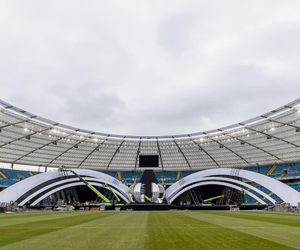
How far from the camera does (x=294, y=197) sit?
7662 centimetres

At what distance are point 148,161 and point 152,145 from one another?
622cm

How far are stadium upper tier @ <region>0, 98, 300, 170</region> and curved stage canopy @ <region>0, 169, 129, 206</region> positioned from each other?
9.97 metres

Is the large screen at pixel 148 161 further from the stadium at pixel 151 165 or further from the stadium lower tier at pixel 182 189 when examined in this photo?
the stadium lower tier at pixel 182 189

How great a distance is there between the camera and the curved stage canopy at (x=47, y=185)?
8119cm

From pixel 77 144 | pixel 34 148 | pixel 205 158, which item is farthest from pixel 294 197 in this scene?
pixel 34 148

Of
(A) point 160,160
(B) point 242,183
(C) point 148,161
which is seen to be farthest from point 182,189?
(B) point 242,183

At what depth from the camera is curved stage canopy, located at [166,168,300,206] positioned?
78125 mm

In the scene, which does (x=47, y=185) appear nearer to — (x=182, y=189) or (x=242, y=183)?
(x=182, y=189)

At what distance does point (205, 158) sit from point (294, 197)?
3856 cm

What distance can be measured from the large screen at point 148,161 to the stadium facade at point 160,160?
312mm

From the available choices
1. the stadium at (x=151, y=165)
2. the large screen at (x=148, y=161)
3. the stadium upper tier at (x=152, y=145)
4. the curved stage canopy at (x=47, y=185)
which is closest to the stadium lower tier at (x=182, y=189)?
the curved stage canopy at (x=47, y=185)

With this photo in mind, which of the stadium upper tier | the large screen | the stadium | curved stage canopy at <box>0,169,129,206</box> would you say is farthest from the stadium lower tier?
the large screen

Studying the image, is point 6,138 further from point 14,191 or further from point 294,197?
point 294,197

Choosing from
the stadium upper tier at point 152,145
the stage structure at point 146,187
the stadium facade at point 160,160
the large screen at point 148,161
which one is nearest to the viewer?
the stage structure at point 146,187
